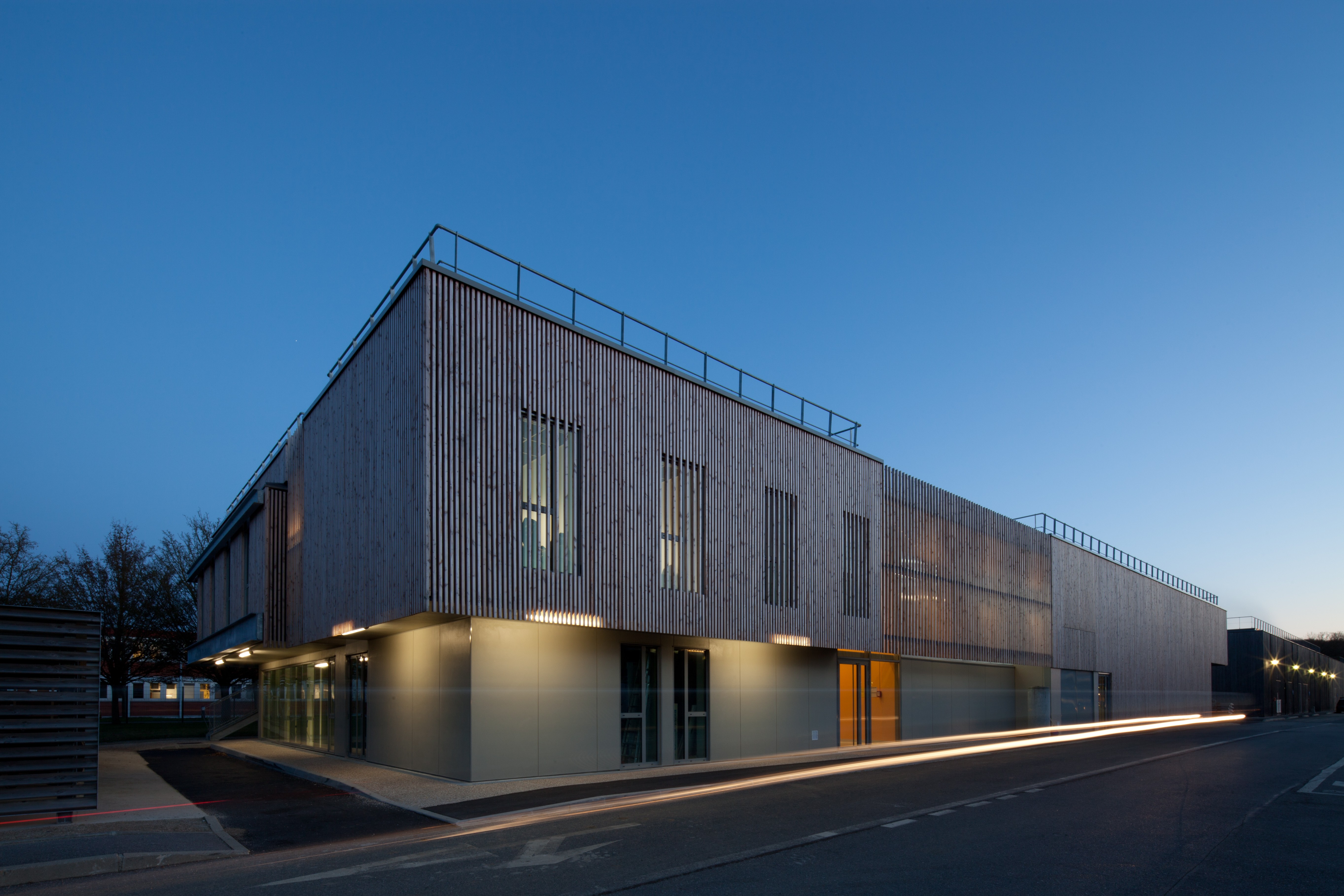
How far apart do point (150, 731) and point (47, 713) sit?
1356 inches

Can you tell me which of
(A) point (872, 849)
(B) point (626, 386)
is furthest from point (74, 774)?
(B) point (626, 386)

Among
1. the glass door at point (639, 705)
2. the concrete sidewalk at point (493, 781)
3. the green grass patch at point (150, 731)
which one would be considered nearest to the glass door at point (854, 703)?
the concrete sidewalk at point (493, 781)

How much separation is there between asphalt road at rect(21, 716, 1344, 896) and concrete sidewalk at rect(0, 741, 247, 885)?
269 mm

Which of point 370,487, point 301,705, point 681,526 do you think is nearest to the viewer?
point 370,487

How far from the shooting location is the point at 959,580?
32281 millimetres

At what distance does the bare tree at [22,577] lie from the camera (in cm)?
3725

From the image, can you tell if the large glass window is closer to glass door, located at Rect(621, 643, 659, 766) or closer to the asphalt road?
glass door, located at Rect(621, 643, 659, 766)

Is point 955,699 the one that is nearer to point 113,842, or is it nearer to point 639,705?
point 639,705

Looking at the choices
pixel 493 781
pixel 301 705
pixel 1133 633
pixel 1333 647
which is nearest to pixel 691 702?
pixel 493 781

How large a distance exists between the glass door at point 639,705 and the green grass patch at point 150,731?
21332mm

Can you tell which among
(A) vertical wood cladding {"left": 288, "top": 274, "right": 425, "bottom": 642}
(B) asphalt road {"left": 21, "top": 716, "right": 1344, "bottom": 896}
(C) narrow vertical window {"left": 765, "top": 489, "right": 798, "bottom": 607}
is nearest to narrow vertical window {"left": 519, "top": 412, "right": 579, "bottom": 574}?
(A) vertical wood cladding {"left": 288, "top": 274, "right": 425, "bottom": 642}

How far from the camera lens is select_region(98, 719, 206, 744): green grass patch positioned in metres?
35.7

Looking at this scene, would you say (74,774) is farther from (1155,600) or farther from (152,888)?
(1155,600)

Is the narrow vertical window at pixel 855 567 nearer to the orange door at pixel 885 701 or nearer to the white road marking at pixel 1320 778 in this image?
the orange door at pixel 885 701
